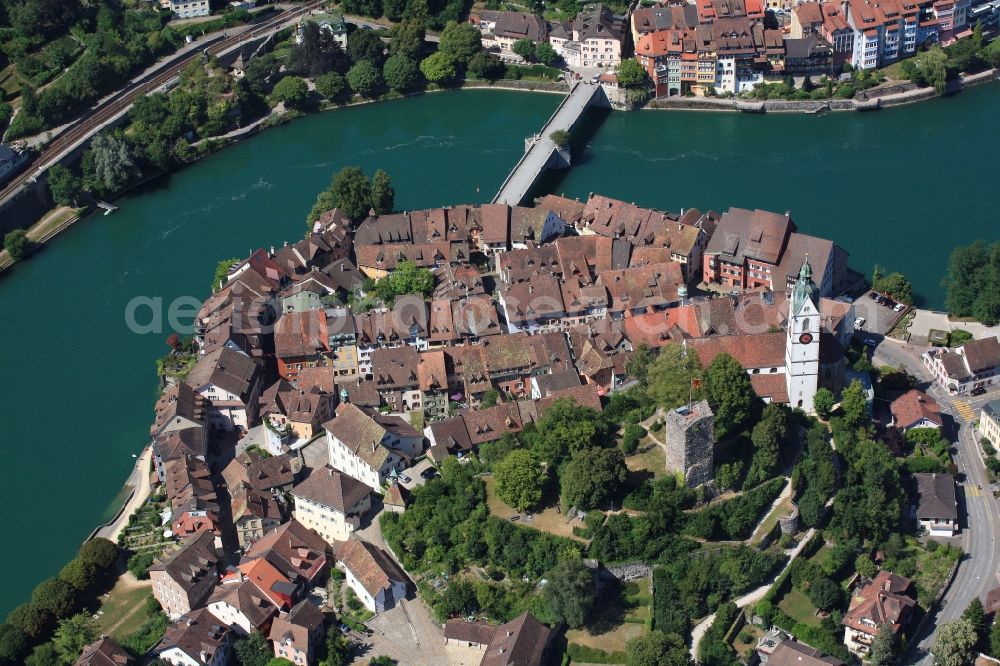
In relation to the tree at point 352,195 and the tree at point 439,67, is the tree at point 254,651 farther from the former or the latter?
the tree at point 439,67

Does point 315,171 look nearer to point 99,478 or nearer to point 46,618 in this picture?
point 99,478

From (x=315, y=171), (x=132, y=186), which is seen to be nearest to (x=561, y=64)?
(x=315, y=171)

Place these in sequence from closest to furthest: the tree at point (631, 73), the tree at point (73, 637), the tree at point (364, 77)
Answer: the tree at point (73, 637) < the tree at point (631, 73) < the tree at point (364, 77)

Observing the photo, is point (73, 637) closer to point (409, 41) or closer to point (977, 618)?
point (977, 618)

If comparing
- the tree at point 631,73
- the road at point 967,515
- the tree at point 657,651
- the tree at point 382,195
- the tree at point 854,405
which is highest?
the tree at point 382,195

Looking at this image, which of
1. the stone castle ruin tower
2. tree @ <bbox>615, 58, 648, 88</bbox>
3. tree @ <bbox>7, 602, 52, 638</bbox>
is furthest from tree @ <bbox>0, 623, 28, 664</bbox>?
tree @ <bbox>615, 58, 648, 88</bbox>

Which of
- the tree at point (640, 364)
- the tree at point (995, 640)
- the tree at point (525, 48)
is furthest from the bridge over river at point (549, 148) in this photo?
the tree at point (995, 640)
